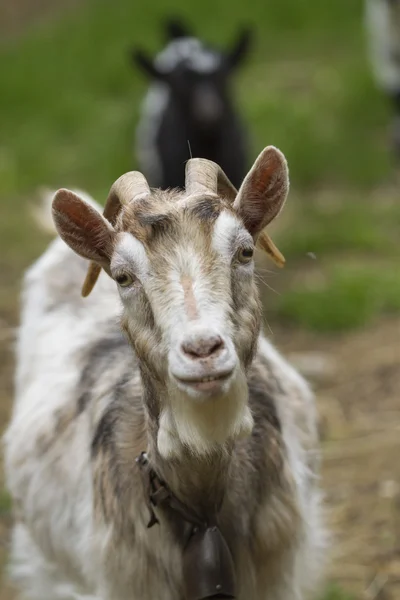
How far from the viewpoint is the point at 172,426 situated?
8.96ft

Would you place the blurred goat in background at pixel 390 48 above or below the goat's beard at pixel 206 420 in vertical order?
above

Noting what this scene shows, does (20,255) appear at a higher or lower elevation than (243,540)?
higher

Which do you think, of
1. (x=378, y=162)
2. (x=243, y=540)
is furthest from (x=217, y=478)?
(x=378, y=162)

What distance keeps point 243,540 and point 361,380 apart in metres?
3.09

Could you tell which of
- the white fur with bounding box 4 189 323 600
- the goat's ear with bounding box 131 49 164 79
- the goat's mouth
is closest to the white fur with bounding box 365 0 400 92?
the goat's ear with bounding box 131 49 164 79

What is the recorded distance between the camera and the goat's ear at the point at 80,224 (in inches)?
115

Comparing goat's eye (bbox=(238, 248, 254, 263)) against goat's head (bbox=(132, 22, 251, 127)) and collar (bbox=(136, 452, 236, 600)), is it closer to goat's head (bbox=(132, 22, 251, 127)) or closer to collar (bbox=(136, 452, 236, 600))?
collar (bbox=(136, 452, 236, 600))

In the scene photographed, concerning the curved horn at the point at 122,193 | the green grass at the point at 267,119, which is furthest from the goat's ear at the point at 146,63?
the curved horn at the point at 122,193

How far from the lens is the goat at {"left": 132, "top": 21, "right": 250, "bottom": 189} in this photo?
26.2ft

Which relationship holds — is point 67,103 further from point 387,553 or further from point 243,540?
point 243,540

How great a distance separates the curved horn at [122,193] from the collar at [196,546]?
528mm

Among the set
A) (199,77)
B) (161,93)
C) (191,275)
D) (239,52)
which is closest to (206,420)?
(191,275)

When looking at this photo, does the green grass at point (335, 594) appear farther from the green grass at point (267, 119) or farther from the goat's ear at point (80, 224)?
the green grass at point (267, 119)

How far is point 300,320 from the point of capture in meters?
6.88
